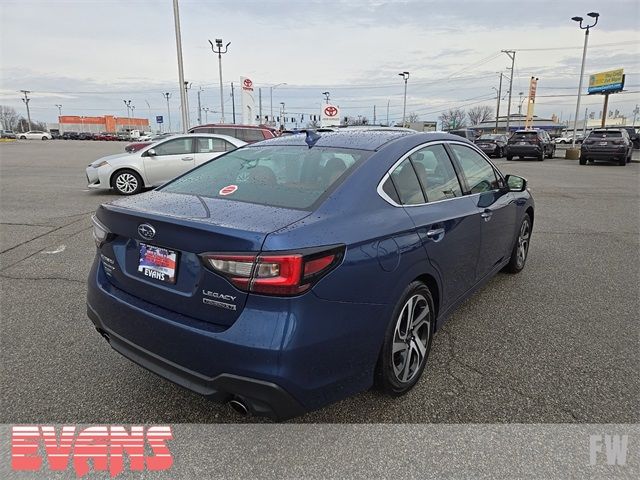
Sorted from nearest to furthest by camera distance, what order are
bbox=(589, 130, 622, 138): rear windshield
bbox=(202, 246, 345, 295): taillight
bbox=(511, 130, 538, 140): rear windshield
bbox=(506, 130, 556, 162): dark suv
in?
bbox=(202, 246, 345, 295): taillight, bbox=(589, 130, 622, 138): rear windshield, bbox=(506, 130, 556, 162): dark suv, bbox=(511, 130, 538, 140): rear windshield

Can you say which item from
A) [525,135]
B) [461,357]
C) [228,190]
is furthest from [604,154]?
[228,190]

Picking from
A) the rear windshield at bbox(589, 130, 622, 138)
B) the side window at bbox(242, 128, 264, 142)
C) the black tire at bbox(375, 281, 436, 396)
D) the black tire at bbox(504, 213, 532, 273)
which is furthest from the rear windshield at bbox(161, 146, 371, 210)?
the rear windshield at bbox(589, 130, 622, 138)

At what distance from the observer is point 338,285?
2.14 metres

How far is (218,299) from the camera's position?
2111 mm

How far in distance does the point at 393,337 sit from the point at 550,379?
129 cm

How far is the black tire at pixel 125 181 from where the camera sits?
10.8 meters

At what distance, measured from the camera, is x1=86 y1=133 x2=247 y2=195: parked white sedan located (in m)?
10.8

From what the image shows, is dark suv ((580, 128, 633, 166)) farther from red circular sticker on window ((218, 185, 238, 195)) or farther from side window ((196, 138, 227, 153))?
red circular sticker on window ((218, 185, 238, 195))

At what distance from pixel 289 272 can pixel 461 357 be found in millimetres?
1887

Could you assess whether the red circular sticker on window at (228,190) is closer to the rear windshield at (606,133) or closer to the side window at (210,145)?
the side window at (210,145)

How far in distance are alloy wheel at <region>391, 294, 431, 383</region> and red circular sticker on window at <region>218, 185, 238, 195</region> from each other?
1252 millimetres

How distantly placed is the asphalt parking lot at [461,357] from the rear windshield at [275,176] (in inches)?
50.1

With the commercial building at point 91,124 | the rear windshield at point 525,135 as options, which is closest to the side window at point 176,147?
the rear windshield at point 525,135

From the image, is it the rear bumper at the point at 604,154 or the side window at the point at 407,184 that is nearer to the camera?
the side window at the point at 407,184
